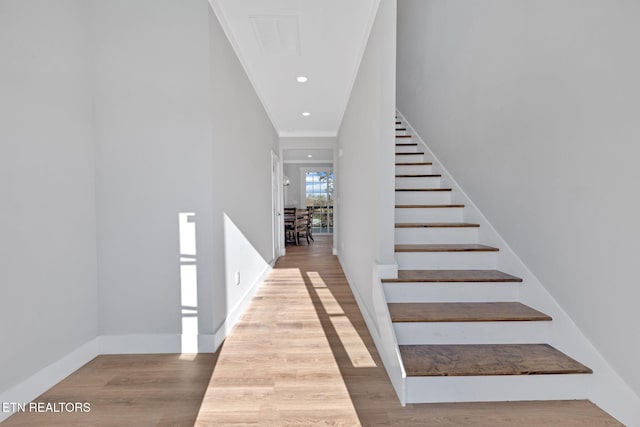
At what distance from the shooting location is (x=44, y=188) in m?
1.58

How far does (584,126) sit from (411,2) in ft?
12.2

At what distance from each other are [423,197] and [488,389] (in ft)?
5.77

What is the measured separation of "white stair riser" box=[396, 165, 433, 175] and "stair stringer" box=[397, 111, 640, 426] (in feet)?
3.51

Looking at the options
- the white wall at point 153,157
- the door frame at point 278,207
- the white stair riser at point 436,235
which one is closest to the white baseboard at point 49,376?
the white wall at point 153,157

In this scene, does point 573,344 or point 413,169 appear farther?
point 413,169

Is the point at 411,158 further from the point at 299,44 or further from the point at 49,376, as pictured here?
the point at 49,376

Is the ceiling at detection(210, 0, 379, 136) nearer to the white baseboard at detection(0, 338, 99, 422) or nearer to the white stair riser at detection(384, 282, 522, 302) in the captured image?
the white stair riser at detection(384, 282, 522, 302)

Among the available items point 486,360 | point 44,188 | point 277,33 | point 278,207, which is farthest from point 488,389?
point 278,207

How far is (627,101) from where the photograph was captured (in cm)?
121

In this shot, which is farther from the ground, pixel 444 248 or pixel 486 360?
pixel 444 248

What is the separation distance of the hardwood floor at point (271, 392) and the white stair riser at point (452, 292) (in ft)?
1.55

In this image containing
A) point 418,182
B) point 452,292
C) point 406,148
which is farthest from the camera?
point 406,148

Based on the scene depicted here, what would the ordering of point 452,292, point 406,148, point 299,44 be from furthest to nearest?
point 406,148, point 299,44, point 452,292

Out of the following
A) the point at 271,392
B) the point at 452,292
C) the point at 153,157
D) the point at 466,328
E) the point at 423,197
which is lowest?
the point at 271,392
